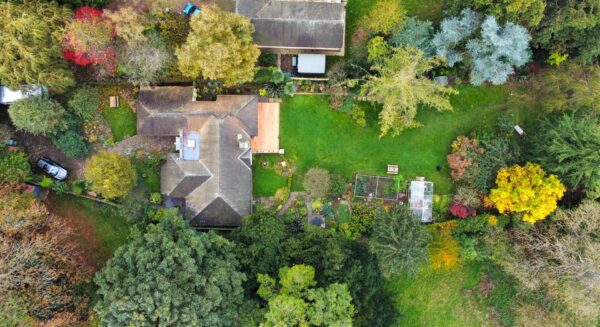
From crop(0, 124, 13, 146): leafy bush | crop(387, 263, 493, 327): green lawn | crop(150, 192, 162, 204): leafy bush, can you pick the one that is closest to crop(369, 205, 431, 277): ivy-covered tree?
crop(387, 263, 493, 327): green lawn

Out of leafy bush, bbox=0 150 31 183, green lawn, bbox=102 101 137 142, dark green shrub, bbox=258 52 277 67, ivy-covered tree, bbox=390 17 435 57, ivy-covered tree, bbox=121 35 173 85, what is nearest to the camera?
ivy-covered tree, bbox=121 35 173 85

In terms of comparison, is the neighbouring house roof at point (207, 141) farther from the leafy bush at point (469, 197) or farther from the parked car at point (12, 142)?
the leafy bush at point (469, 197)

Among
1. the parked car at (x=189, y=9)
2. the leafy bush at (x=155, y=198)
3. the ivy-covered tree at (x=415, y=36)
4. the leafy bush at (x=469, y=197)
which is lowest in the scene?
the leafy bush at (x=155, y=198)

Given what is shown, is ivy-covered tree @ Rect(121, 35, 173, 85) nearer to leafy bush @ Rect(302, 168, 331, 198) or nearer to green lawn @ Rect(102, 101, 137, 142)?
green lawn @ Rect(102, 101, 137, 142)

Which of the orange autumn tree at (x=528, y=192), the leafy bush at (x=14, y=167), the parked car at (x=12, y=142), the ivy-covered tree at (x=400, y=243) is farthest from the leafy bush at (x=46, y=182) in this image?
the orange autumn tree at (x=528, y=192)

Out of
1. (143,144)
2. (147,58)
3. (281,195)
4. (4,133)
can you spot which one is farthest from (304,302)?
(4,133)
